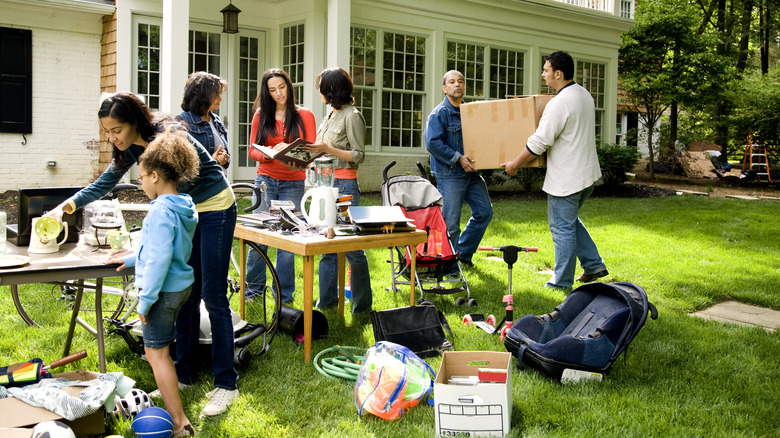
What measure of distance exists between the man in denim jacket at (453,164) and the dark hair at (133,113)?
319 centimetres

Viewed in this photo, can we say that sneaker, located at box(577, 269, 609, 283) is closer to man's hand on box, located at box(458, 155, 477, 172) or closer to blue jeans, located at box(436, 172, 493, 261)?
blue jeans, located at box(436, 172, 493, 261)

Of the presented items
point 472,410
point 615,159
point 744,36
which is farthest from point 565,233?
point 744,36

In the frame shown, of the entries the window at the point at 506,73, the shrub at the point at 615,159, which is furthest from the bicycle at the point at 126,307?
the shrub at the point at 615,159

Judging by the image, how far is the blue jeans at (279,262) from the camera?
5.07 m

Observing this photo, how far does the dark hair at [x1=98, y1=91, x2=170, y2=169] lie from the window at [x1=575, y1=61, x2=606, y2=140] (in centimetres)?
1360

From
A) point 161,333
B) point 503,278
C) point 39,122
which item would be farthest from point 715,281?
point 39,122

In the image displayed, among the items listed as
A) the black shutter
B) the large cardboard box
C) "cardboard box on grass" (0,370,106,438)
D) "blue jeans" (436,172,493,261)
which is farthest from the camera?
the black shutter

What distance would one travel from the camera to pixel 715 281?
21.0ft

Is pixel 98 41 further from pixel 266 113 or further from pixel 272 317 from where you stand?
pixel 272 317

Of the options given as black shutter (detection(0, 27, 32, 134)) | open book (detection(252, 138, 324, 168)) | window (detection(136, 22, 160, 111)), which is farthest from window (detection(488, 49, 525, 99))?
open book (detection(252, 138, 324, 168))

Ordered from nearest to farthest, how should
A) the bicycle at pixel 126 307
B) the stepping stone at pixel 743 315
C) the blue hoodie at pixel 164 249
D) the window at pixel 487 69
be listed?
the blue hoodie at pixel 164 249
the bicycle at pixel 126 307
the stepping stone at pixel 743 315
the window at pixel 487 69

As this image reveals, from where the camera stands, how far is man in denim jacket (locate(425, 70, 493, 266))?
6.19 meters

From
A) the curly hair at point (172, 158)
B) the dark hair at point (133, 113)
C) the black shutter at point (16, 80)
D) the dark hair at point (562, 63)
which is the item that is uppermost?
the black shutter at point (16, 80)

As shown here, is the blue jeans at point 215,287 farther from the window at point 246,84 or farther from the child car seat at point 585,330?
the window at point 246,84
